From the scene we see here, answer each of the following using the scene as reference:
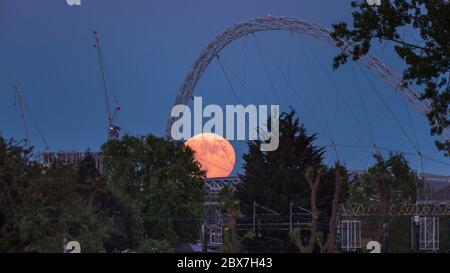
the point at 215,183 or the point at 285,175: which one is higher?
the point at 215,183

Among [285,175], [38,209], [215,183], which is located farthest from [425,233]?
[215,183]

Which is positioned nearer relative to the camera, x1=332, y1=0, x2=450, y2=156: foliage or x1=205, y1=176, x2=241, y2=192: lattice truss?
x1=332, y1=0, x2=450, y2=156: foliage

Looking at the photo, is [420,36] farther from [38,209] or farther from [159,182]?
[159,182]

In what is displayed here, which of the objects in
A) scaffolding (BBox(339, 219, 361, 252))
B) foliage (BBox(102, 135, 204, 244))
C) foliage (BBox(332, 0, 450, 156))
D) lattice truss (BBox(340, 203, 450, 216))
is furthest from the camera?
foliage (BBox(102, 135, 204, 244))

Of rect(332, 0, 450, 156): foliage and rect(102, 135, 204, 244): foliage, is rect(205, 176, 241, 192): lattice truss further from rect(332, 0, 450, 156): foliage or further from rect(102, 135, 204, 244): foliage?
rect(332, 0, 450, 156): foliage

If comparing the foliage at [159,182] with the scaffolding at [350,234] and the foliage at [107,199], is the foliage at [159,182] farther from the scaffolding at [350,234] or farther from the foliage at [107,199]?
the scaffolding at [350,234]

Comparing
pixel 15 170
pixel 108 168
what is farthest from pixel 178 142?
pixel 15 170

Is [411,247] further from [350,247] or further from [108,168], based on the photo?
[108,168]

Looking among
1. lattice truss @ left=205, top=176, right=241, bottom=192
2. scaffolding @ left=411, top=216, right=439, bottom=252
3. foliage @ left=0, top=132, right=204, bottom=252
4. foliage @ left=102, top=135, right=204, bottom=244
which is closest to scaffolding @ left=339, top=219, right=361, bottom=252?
scaffolding @ left=411, top=216, right=439, bottom=252

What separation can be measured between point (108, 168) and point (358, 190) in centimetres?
2628

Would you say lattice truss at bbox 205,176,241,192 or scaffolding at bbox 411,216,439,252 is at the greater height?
lattice truss at bbox 205,176,241,192

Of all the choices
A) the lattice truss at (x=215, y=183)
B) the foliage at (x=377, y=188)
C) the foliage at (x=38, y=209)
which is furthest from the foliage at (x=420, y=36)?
the lattice truss at (x=215, y=183)

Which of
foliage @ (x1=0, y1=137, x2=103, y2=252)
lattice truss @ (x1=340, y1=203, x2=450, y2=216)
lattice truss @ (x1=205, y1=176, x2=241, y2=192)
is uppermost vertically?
lattice truss @ (x1=205, y1=176, x2=241, y2=192)
